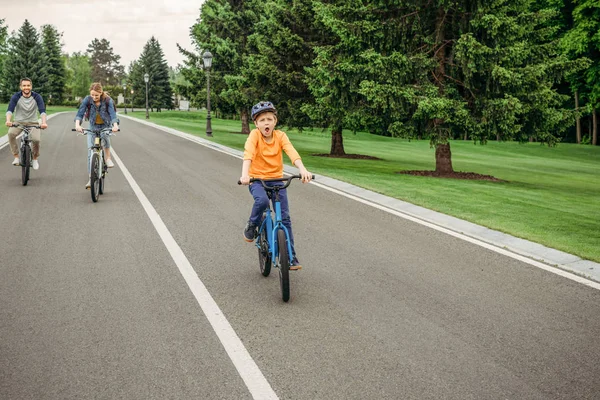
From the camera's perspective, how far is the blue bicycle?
5828 millimetres

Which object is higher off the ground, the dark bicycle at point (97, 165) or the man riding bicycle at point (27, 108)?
the man riding bicycle at point (27, 108)

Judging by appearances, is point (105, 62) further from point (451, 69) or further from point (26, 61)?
point (451, 69)

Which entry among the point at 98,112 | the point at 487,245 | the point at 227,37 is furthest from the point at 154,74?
the point at 487,245

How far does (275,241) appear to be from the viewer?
241 inches

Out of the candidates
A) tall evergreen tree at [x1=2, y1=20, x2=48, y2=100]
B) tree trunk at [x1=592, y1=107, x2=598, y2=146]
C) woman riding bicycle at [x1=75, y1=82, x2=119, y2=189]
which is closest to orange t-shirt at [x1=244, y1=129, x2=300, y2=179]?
woman riding bicycle at [x1=75, y1=82, x2=119, y2=189]

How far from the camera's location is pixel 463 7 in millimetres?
18203

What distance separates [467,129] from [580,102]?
46770 mm

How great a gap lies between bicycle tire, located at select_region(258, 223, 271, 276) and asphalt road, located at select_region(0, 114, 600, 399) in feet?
0.39

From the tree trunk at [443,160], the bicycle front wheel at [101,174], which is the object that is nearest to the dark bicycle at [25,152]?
the bicycle front wheel at [101,174]

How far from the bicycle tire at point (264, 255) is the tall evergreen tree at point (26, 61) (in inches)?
3360

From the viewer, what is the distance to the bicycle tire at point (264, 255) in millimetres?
6539

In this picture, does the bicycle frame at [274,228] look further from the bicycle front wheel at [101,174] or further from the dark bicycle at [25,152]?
the dark bicycle at [25,152]

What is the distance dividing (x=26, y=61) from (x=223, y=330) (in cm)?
8953

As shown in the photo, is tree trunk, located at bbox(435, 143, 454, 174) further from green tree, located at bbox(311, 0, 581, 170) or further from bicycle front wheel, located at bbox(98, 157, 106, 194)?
bicycle front wheel, located at bbox(98, 157, 106, 194)
